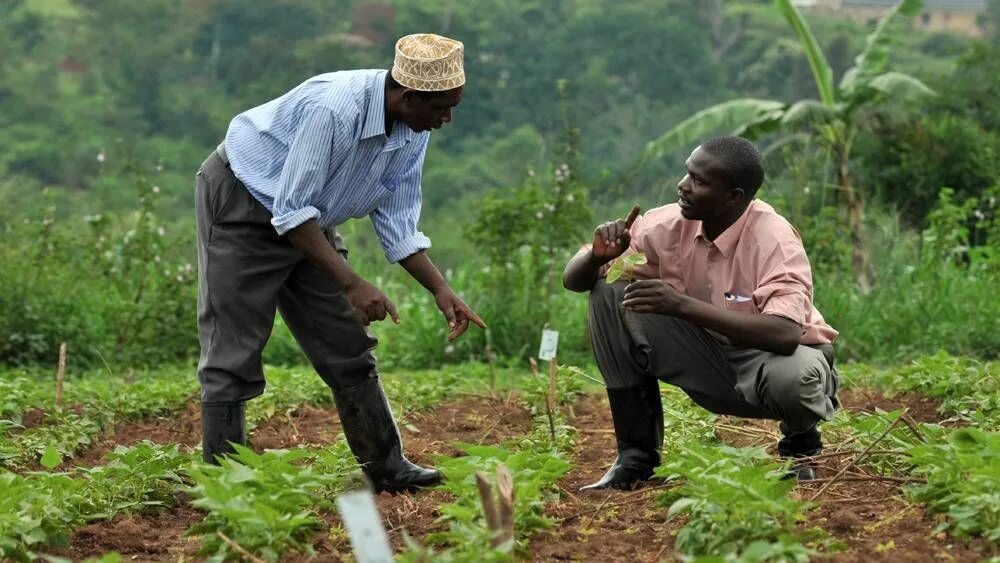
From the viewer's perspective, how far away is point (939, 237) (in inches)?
411

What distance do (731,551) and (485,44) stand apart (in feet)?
140

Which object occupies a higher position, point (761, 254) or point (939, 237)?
point (761, 254)

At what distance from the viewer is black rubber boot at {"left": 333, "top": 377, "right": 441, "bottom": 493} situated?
16.5ft

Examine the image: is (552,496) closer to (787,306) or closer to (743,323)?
(743,323)

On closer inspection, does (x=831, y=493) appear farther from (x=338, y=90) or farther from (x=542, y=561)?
(x=338, y=90)

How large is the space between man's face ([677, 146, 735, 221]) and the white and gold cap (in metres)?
0.77

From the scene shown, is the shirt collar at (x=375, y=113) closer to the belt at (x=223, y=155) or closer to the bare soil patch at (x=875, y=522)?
the belt at (x=223, y=155)

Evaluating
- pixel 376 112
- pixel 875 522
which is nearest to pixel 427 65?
pixel 376 112

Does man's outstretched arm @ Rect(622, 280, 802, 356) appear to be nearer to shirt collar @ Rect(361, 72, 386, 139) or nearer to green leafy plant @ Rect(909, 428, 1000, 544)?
green leafy plant @ Rect(909, 428, 1000, 544)

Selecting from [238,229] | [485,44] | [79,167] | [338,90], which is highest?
[338,90]

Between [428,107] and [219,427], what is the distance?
1239mm

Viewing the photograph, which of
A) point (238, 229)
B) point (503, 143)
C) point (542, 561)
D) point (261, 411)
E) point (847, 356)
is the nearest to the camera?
point (542, 561)

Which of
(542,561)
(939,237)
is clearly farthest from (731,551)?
(939,237)

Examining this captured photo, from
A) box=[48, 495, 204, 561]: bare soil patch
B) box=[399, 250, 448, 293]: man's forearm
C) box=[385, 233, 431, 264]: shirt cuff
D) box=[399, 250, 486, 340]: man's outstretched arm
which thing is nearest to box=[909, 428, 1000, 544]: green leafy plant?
box=[399, 250, 486, 340]: man's outstretched arm
